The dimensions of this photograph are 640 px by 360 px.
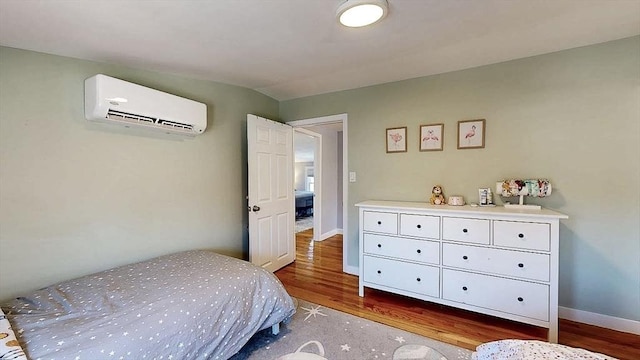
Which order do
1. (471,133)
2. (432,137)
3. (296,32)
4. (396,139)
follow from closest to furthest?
(296,32), (471,133), (432,137), (396,139)

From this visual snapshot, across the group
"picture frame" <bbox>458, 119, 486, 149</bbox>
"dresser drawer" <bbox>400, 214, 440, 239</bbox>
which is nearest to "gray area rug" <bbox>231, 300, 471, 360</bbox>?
"dresser drawer" <bbox>400, 214, 440, 239</bbox>

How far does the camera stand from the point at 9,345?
1003mm

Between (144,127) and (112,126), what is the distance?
0.69 ft

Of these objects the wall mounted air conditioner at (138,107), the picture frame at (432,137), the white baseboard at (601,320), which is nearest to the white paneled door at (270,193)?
the wall mounted air conditioner at (138,107)

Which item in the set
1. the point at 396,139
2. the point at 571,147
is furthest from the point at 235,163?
the point at 571,147

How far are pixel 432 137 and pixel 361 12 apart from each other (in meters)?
1.56

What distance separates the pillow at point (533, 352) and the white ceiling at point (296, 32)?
1713 millimetres

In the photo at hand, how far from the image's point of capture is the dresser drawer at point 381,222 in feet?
7.87

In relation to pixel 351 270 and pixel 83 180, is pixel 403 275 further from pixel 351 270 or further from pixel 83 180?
pixel 83 180

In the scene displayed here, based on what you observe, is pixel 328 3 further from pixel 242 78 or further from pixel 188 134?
pixel 188 134

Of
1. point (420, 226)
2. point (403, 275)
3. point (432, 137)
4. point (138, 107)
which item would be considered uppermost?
point (138, 107)

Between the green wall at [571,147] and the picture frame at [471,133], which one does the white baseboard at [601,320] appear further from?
the picture frame at [471,133]

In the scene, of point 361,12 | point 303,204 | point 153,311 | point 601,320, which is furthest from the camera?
point 303,204

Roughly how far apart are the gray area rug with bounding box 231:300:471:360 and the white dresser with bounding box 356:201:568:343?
0.47 meters
